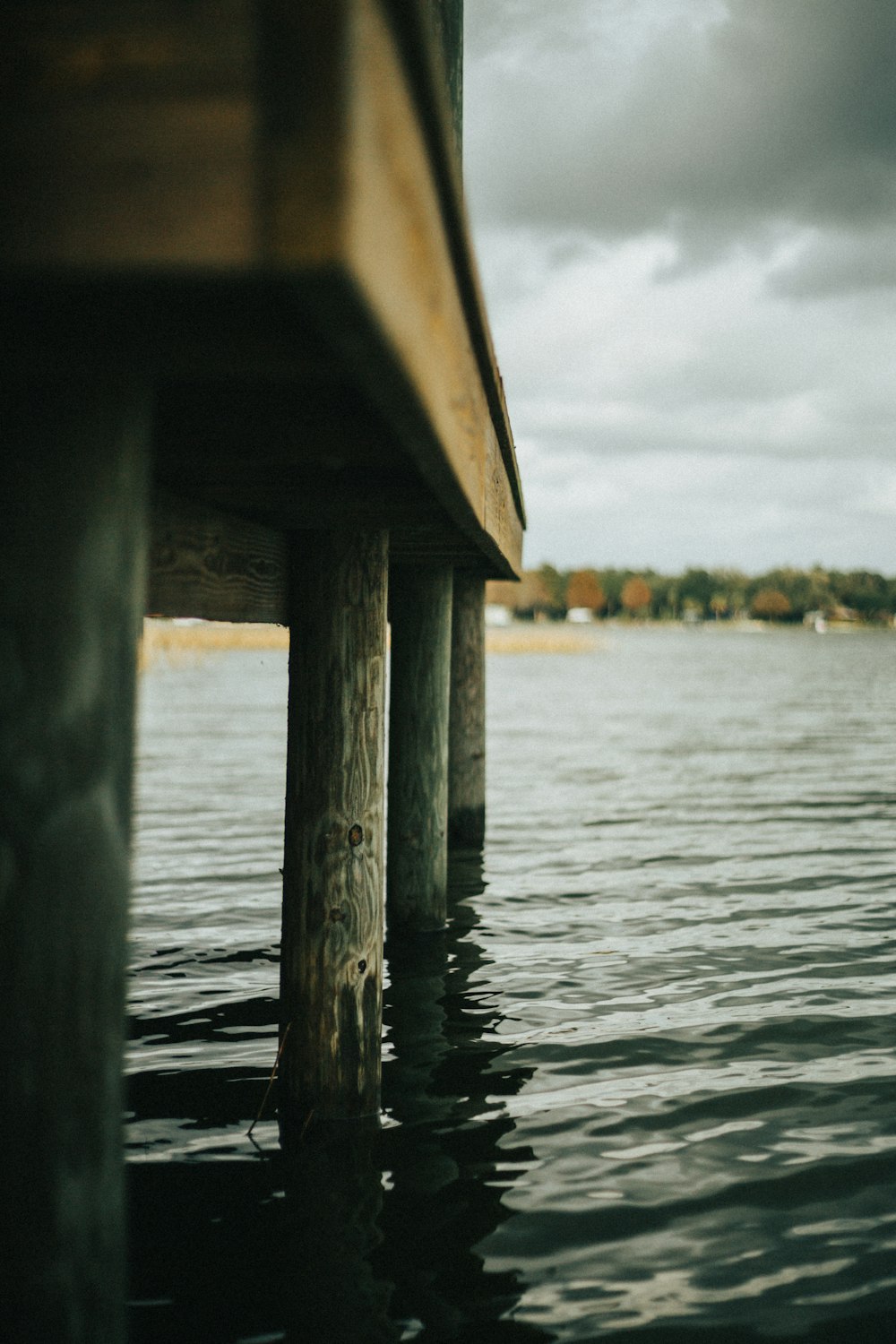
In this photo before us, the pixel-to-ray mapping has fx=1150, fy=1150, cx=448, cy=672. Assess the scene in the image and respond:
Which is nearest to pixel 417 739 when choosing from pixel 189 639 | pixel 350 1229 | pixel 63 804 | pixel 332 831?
pixel 332 831

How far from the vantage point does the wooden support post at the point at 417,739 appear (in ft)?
23.8

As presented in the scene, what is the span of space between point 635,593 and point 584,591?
12.6 metres

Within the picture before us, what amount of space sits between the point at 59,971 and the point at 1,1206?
359mm

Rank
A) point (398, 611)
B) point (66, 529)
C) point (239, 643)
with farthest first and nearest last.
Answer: point (239, 643), point (398, 611), point (66, 529)

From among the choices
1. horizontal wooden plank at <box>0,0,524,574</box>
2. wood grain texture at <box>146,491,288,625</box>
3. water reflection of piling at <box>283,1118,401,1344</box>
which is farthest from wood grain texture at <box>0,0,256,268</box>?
water reflection of piling at <box>283,1118,401,1344</box>

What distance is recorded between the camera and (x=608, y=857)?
34.8ft

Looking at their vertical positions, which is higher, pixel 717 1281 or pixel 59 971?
pixel 59 971

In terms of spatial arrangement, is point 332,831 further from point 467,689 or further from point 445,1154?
point 467,689

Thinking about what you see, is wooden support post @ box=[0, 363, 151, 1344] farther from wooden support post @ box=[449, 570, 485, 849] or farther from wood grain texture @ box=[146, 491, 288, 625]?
wooden support post @ box=[449, 570, 485, 849]

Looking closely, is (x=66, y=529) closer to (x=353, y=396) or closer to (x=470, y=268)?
(x=353, y=396)

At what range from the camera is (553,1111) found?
476 centimetres

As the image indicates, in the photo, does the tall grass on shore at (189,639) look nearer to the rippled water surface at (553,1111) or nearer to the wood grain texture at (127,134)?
the rippled water surface at (553,1111)

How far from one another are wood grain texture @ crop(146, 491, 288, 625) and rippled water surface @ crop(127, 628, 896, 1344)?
2016mm

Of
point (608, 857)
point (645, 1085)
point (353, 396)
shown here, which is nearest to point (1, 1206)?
point (353, 396)
